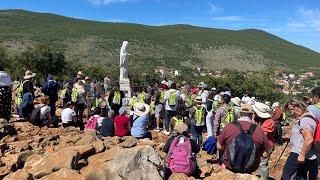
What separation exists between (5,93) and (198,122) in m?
4.82

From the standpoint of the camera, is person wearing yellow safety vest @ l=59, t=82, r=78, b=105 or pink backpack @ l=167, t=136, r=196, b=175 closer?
pink backpack @ l=167, t=136, r=196, b=175

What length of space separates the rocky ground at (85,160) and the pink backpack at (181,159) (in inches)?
6.2

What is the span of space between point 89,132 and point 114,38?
9237cm

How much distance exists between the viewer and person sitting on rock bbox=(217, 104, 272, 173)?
624 cm

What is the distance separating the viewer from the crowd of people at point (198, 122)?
6.41 meters

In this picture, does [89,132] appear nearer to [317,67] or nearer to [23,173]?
[23,173]

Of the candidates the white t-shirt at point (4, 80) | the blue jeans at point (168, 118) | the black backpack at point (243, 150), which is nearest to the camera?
the black backpack at point (243, 150)

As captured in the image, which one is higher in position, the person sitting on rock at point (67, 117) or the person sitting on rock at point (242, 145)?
the person sitting on rock at point (242, 145)

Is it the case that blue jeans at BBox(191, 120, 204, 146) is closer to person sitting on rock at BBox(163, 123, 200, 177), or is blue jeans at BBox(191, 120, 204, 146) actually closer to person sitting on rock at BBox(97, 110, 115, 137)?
person sitting on rock at BBox(97, 110, 115, 137)

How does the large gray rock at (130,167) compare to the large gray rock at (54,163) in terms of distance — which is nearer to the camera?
the large gray rock at (130,167)

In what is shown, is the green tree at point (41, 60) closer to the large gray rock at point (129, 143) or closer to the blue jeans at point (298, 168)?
the large gray rock at point (129, 143)

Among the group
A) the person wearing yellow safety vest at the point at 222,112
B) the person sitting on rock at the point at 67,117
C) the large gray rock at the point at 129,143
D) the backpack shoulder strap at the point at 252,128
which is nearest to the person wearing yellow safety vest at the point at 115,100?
the person sitting on rock at the point at 67,117

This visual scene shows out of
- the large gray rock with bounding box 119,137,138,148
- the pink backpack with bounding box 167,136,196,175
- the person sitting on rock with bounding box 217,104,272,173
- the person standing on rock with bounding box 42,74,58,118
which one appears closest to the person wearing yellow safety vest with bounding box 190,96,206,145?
the large gray rock with bounding box 119,137,138,148

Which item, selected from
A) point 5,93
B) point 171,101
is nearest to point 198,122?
point 171,101
